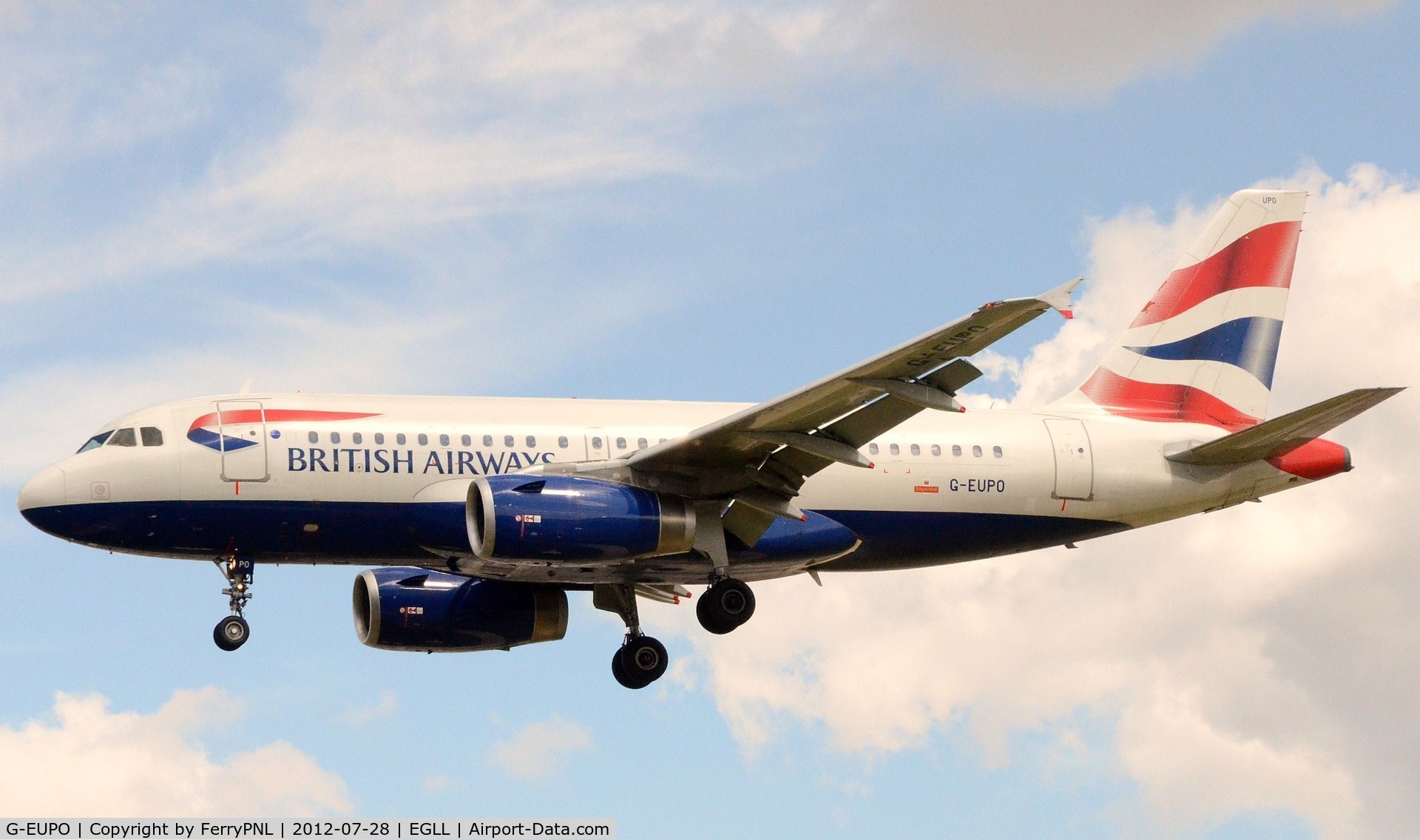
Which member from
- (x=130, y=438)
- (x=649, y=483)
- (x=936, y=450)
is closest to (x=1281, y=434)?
(x=936, y=450)

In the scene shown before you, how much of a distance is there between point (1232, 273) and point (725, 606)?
13.7 m

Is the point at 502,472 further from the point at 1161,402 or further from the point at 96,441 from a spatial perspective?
the point at 1161,402

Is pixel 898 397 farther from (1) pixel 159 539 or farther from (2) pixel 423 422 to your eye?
(1) pixel 159 539

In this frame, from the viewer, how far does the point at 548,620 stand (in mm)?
33500

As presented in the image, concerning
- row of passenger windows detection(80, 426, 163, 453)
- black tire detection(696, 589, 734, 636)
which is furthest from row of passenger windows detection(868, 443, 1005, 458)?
row of passenger windows detection(80, 426, 163, 453)

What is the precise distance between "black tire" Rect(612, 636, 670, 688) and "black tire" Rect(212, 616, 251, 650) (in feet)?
22.8

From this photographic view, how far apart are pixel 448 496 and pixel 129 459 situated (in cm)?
522

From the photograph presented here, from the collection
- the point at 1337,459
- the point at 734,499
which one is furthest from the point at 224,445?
the point at 1337,459

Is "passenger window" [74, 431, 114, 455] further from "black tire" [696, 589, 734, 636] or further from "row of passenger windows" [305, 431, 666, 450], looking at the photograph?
"black tire" [696, 589, 734, 636]

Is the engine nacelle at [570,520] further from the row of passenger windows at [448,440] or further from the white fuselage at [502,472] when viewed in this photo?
the row of passenger windows at [448,440]

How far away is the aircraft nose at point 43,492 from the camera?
2897cm

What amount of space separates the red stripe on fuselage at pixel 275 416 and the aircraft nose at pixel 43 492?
2.24 metres

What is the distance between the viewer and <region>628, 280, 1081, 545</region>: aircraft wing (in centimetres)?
2388

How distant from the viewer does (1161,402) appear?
115 ft
